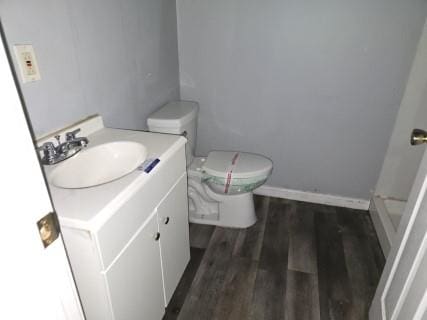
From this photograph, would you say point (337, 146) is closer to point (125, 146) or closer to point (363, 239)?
point (363, 239)

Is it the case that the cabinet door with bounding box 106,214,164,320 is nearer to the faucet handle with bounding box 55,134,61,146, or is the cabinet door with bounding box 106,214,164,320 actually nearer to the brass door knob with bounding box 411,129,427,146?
the faucet handle with bounding box 55,134,61,146

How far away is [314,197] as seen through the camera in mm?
2344

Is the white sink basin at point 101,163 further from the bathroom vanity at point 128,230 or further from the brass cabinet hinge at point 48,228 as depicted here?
the brass cabinet hinge at point 48,228

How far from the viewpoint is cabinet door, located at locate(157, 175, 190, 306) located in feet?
4.08

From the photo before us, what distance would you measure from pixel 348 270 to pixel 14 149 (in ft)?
5.93

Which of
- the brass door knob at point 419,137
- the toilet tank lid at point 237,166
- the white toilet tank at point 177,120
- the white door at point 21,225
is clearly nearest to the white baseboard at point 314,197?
the toilet tank lid at point 237,166

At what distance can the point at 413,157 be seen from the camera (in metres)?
2.00

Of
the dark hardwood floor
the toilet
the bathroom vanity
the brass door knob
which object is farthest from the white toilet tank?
the brass door knob

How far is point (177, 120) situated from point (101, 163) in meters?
0.64

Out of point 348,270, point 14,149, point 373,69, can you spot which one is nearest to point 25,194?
point 14,149

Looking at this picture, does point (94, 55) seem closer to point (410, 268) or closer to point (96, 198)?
point (96, 198)

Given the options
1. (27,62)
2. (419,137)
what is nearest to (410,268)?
(419,137)

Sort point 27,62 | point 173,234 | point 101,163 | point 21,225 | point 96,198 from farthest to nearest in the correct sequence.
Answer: point 173,234 → point 101,163 → point 27,62 → point 96,198 → point 21,225

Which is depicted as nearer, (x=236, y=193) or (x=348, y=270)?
(x=348, y=270)
